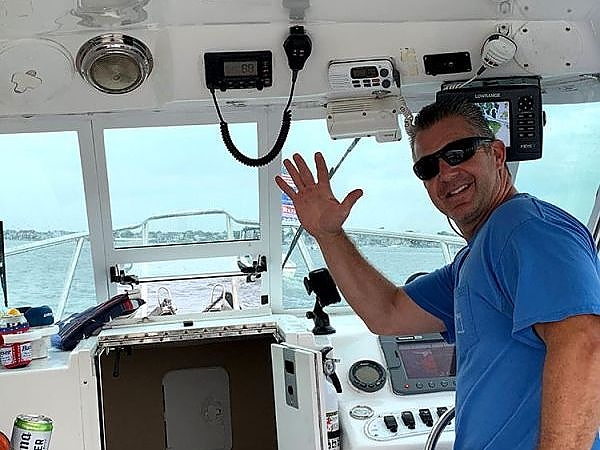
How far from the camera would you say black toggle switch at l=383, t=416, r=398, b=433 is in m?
2.71

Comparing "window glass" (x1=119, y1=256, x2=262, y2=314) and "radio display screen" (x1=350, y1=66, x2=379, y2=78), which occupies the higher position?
"radio display screen" (x1=350, y1=66, x2=379, y2=78)

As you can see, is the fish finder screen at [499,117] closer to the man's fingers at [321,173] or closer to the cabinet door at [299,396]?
the man's fingers at [321,173]

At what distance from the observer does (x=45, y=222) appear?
3.40 m

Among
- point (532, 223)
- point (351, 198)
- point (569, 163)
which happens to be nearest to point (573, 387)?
point (532, 223)

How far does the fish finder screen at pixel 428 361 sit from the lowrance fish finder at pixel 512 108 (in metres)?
0.89

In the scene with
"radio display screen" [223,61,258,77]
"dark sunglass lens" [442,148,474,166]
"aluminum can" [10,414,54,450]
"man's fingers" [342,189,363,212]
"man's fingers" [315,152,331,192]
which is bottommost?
"aluminum can" [10,414,54,450]

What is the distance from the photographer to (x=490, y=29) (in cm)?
260

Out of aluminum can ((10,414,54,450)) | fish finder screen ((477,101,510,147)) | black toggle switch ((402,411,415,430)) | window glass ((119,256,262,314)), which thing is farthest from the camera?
window glass ((119,256,262,314))

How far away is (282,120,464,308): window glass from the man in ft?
3.36

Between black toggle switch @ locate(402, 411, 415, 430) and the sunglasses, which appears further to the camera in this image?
black toggle switch @ locate(402, 411, 415, 430)

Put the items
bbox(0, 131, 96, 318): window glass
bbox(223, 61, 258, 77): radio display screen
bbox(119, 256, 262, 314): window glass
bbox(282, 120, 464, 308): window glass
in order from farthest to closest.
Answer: bbox(119, 256, 262, 314): window glass
bbox(282, 120, 464, 308): window glass
bbox(0, 131, 96, 318): window glass
bbox(223, 61, 258, 77): radio display screen

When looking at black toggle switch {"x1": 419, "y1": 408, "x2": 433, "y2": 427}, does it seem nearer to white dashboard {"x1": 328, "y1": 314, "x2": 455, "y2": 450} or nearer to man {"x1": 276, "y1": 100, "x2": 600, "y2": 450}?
white dashboard {"x1": 328, "y1": 314, "x2": 455, "y2": 450}

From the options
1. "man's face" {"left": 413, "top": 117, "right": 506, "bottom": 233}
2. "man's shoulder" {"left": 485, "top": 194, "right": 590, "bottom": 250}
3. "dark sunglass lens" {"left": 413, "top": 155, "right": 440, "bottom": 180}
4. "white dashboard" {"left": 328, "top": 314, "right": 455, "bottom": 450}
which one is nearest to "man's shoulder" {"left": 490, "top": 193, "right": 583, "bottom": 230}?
"man's shoulder" {"left": 485, "top": 194, "right": 590, "bottom": 250}

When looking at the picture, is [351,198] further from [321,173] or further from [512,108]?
[512,108]
